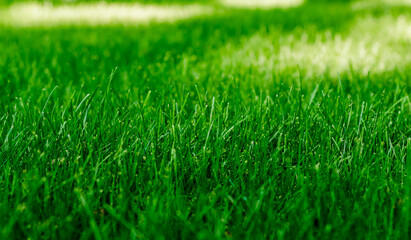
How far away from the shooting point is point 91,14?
19.5ft

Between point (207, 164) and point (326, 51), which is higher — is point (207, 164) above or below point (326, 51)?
below

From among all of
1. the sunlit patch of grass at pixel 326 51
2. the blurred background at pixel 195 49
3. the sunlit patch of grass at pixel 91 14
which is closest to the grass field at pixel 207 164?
the blurred background at pixel 195 49

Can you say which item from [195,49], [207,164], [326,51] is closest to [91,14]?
[195,49]

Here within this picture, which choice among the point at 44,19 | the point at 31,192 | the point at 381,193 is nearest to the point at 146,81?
the point at 31,192

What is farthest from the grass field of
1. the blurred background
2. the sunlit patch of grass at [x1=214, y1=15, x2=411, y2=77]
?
the sunlit patch of grass at [x1=214, y1=15, x2=411, y2=77]

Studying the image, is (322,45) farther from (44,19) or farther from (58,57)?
(44,19)

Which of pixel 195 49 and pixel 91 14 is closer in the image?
pixel 195 49

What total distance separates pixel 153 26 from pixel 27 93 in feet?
9.25

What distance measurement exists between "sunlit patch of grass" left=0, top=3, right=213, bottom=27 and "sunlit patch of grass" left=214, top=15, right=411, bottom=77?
87.3 inches

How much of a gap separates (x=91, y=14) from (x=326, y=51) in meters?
3.94

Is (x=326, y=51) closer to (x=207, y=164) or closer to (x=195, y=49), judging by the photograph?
(x=195, y=49)

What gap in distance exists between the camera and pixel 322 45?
138 inches

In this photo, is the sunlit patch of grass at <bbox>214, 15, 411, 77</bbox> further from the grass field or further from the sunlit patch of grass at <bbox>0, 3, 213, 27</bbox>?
the sunlit patch of grass at <bbox>0, 3, 213, 27</bbox>

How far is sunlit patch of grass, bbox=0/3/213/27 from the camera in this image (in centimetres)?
527
